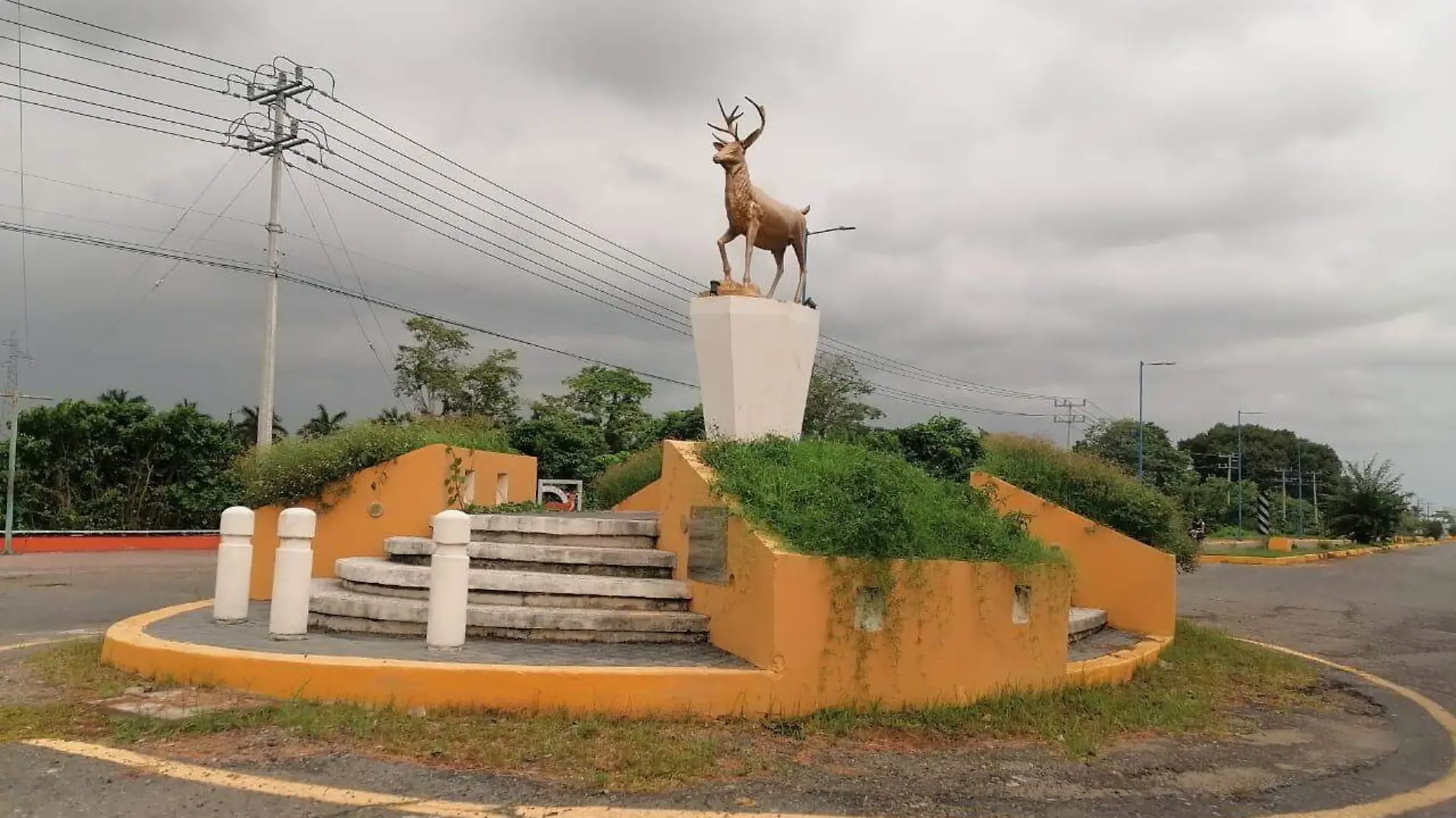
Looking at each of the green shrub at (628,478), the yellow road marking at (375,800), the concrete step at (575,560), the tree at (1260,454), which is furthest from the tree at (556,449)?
the tree at (1260,454)

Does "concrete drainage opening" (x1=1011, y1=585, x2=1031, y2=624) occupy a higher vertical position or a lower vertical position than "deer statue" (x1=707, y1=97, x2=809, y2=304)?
lower

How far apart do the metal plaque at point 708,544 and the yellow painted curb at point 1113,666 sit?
263 centimetres

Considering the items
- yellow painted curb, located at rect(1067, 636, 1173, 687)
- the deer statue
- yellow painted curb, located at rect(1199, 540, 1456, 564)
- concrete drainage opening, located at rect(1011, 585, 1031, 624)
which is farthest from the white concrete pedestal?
yellow painted curb, located at rect(1199, 540, 1456, 564)

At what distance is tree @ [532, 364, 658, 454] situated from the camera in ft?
106

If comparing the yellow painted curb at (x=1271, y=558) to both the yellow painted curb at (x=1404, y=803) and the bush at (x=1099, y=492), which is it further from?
the yellow painted curb at (x=1404, y=803)

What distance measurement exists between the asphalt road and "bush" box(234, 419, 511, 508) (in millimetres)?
2332

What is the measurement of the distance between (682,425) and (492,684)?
76.0 ft

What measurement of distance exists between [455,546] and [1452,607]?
16.7 m

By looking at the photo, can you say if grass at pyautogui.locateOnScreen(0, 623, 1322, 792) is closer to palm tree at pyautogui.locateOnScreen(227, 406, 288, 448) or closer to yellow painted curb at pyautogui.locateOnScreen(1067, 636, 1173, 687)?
yellow painted curb at pyautogui.locateOnScreen(1067, 636, 1173, 687)

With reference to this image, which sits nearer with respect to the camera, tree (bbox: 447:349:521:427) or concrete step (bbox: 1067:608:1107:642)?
concrete step (bbox: 1067:608:1107:642)

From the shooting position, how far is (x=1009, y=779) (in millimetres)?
4816

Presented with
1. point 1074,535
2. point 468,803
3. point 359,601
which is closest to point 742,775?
point 468,803

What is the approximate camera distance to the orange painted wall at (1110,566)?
952 cm

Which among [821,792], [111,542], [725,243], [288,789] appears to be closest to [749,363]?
[725,243]
